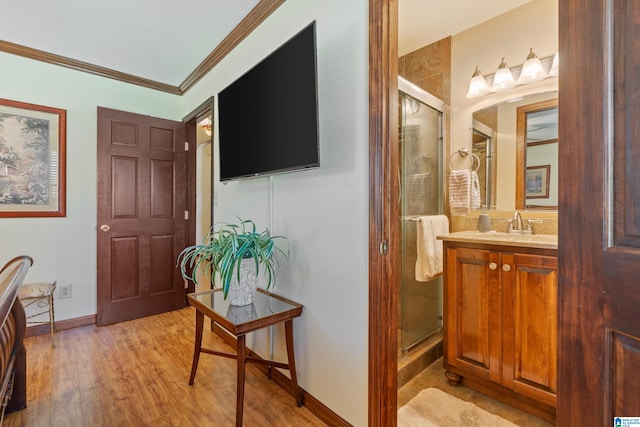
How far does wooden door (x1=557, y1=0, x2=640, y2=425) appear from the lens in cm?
69

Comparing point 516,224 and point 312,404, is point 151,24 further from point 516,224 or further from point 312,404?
point 516,224

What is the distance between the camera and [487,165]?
224cm

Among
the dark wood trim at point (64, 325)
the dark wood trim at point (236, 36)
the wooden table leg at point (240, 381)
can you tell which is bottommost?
the dark wood trim at point (64, 325)

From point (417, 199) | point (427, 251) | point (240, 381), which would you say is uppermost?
point (417, 199)

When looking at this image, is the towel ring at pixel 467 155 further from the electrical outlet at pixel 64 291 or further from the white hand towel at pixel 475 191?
the electrical outlet at pixel 64 291

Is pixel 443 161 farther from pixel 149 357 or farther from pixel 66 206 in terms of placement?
pixel 66 206

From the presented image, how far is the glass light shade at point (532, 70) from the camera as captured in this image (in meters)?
1.93

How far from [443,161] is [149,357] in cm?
274

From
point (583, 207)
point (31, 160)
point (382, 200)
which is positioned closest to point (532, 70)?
point (382, 200)

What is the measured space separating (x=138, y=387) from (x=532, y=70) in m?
3.24

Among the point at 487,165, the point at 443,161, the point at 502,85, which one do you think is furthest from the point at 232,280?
the point at 502,85

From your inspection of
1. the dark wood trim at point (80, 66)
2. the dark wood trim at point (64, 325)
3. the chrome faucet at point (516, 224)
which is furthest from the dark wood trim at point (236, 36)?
the dark wood trim at point (64, 325)

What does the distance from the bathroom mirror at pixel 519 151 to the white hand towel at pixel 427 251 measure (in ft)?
1.57

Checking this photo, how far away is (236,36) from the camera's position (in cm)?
230
